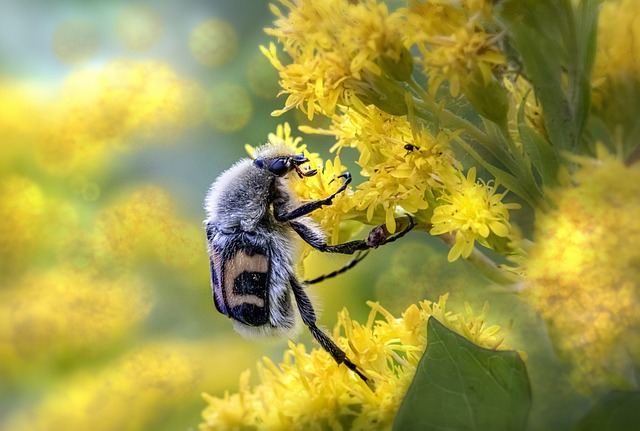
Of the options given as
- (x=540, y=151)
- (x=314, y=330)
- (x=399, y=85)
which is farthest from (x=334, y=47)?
(x=314, y=330)

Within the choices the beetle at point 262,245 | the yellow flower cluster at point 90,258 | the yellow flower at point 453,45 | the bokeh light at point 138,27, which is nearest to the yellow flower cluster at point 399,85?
the yellow flower at point 453,45

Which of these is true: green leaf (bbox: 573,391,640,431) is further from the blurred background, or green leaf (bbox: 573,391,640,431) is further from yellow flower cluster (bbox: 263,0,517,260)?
the blurred background

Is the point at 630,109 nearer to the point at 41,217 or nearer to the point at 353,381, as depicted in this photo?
the point at 353,381

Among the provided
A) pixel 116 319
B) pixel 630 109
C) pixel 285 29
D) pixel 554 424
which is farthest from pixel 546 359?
pixel 116 319

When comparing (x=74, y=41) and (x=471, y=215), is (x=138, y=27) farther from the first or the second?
(x=471, y=215)

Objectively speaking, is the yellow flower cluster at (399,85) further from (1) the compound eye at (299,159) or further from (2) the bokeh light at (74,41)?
(2) the bokeh light at (74,41)

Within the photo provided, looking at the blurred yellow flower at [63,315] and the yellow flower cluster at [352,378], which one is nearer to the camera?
the yellow flower cluster at [352,378]
